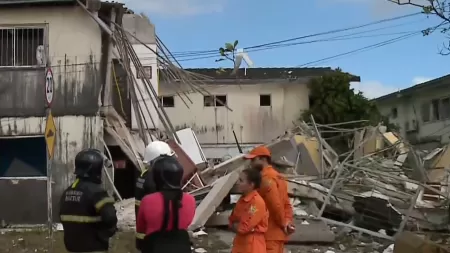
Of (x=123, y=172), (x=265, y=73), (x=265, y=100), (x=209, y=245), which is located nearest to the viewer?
(x=209, y=245)

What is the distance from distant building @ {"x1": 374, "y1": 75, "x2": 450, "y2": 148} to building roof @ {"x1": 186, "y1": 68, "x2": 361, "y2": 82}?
378cm

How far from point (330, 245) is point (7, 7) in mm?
9327

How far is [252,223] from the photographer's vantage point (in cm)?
703

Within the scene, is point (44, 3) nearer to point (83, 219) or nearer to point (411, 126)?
point (83, 219)

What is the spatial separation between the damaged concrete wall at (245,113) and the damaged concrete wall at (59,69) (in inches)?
592

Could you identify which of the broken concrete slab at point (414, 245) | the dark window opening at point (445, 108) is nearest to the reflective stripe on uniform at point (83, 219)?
the broken concrete slab at point (414, 245)

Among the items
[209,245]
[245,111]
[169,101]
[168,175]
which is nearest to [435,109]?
[245,111]

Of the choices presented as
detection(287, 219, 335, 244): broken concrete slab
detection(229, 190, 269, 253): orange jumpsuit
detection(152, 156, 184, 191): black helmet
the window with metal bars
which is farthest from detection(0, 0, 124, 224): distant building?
detection(152, 156, 184, 191): black helmet

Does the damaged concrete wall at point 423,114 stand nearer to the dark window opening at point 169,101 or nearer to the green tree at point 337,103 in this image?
the green tree at point 337,103

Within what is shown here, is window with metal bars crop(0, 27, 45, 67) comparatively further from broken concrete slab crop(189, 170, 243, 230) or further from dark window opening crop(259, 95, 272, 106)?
dark window opening crop(259, 95, 272, 106)

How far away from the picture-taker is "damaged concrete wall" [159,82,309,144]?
31734 millimetres

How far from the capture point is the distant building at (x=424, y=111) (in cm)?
3225

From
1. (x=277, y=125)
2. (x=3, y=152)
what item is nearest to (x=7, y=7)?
(x=3, y=152)

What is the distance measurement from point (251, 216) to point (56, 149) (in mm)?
10609
